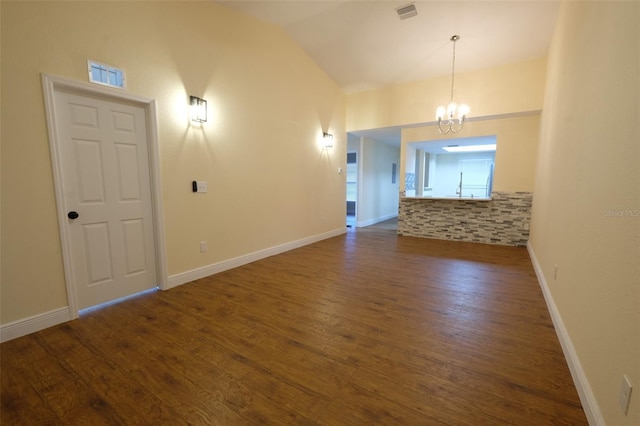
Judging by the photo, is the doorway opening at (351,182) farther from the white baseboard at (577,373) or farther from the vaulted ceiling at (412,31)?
the white baseboard at (577,373)

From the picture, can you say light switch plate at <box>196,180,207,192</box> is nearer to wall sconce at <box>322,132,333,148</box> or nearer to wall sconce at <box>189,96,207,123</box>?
wall sconce at <box>189,96,207,123</box>

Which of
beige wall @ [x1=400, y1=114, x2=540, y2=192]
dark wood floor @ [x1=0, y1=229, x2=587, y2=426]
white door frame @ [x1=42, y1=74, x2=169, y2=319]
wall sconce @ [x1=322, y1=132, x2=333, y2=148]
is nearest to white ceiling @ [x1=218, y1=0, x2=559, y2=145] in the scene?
beige wall @ [x1=400, y1=114, x2=540, y2=192]

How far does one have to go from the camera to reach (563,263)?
2.18m

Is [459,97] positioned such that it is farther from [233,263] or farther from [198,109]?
[233,263]

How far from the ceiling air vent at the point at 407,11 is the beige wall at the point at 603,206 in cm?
179

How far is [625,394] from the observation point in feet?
3.40

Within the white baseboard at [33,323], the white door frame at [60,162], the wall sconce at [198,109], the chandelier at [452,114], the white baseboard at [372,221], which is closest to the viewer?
the white baseboard at [33,323]

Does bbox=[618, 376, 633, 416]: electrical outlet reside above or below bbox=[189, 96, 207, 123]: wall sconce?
below

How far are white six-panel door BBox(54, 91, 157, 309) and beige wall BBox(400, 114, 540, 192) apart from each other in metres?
5.60

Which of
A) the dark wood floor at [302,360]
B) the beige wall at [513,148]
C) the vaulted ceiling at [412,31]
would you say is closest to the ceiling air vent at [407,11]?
the vaulted ceiling at [412,31]

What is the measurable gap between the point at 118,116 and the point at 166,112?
1.51ft

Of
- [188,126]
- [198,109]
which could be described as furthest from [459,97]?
[188,126]

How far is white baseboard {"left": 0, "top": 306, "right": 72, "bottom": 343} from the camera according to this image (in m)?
2.09

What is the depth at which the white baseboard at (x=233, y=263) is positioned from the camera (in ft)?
10.7
